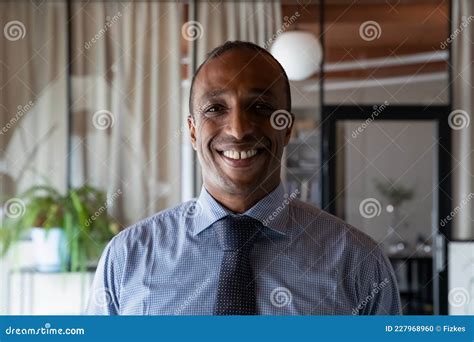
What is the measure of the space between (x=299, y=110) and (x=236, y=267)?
197 centimetres

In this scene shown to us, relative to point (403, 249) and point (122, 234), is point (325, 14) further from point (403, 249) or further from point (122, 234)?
point (122, 234)

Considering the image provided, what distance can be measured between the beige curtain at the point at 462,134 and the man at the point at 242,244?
1.88m

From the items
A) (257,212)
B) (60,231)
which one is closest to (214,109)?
(257,212)

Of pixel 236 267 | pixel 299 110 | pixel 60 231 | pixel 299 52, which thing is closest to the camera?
pixel 236 267

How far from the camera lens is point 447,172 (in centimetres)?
268

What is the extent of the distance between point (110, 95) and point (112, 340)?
2205 mm

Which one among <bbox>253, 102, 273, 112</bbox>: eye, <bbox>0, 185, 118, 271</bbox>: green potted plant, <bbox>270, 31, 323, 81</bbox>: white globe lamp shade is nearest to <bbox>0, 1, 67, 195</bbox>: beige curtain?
<bbox>0, 185, 118, 271</bbox>: green potted plant

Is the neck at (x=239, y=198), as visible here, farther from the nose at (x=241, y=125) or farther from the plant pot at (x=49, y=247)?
the plant pot at (x=49, y=247)

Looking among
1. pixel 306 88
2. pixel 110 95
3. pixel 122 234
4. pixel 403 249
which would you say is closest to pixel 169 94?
pixel 110 95

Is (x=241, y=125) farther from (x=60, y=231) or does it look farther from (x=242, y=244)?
(x=60, y=231)

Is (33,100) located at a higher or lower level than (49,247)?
higher

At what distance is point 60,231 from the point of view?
2312 mm

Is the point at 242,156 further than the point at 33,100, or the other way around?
the point at 33,100

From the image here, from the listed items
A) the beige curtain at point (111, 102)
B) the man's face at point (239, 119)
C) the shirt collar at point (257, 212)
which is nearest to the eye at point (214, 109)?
the man's face at point (239, 119)
